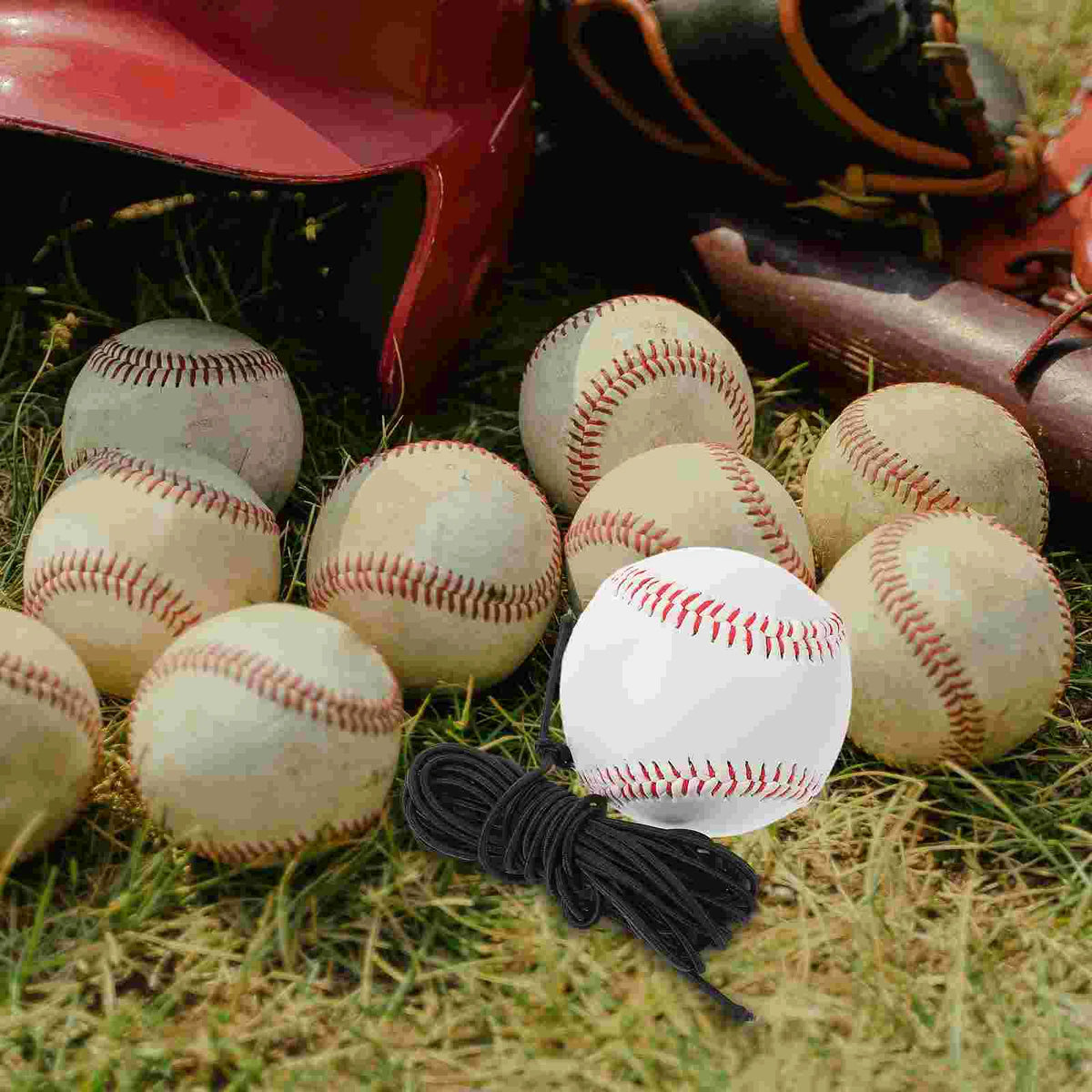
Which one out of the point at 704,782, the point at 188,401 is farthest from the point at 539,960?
the point at 188,401

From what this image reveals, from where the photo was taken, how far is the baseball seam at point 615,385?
8.66ft

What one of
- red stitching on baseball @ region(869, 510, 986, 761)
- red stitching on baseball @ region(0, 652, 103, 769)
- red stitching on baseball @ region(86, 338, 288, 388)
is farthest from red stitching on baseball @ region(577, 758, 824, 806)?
red stitching on baseball @ region(86, 338, 288, 388)

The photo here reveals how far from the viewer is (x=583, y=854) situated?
198cm

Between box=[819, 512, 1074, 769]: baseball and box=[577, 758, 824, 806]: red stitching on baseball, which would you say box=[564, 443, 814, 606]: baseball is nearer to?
box=[819, 512, 1074, 769]: baseball

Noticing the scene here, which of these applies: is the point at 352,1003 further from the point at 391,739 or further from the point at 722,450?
the point at 722,450

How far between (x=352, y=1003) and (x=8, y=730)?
0.65 metres

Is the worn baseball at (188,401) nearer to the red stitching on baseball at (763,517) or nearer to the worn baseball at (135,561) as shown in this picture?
the worn baseball at (135,561)

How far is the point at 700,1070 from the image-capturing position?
1748 millimetres

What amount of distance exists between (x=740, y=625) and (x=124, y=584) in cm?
107

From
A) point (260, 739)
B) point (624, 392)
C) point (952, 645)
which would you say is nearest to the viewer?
point (260, 739)

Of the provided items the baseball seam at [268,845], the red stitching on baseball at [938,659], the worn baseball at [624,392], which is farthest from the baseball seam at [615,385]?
the baseball seam at [268,845]

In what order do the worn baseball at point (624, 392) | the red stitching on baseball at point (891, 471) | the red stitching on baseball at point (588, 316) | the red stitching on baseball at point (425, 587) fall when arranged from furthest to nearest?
the red stitching on baseball at point (588, 316) < the worn baseball at point (624, 392) < the red stitching on baseball at point (891, 471) < the red stitching on baseball at point (425, 587)

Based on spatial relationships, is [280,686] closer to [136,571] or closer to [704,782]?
[136,571]

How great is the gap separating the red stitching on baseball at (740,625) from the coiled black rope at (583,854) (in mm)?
325
